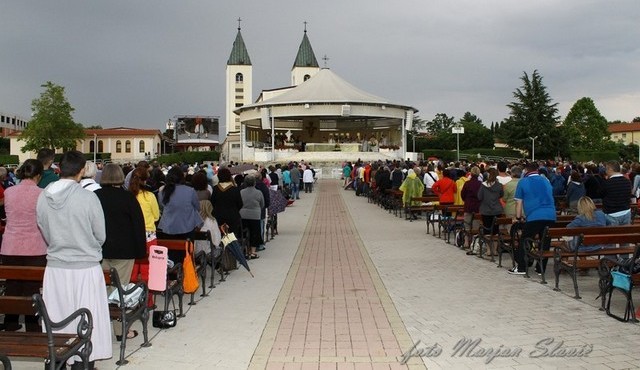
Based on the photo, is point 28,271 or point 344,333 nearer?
point 28,271

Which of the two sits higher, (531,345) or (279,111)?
(279,111)

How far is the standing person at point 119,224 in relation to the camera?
5.93 meters

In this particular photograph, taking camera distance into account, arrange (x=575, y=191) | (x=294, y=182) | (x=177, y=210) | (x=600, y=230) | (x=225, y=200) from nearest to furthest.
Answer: (x=177, y=210) < (x=600, y=230) < (x=225, y=200) < (x=575, y=191) < (x=294, y=182)

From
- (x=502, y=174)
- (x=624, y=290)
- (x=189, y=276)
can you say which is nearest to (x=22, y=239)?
(x=189, y=276)

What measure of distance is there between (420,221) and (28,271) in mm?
14890

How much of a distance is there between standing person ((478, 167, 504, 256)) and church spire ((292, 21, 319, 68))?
313 feet

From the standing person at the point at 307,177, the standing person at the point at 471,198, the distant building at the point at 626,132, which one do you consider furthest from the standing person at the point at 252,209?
the distant building at the point at 626,132

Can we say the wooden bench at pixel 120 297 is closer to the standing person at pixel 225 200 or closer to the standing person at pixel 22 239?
the standing person at pixel 22 239

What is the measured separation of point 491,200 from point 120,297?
785 centimetres

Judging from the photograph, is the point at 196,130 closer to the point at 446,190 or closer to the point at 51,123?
the point at 51,123

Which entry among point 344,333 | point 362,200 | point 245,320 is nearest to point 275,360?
point 344,333

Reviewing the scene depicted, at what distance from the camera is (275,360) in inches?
221

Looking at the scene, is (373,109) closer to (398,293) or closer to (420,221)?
(420,221)

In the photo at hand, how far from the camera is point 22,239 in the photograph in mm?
6324
